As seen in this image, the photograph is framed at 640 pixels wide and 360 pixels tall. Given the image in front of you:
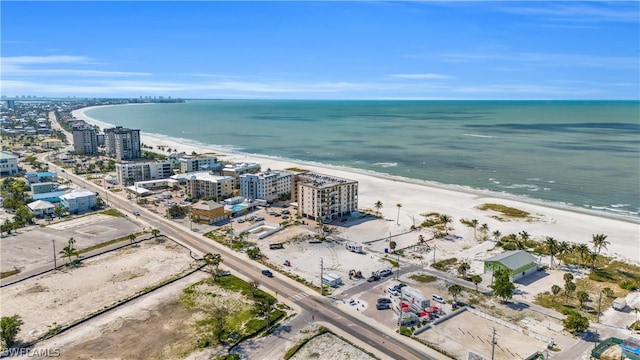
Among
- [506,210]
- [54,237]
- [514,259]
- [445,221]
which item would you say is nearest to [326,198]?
[445,221]

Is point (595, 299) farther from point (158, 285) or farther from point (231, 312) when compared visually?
point (158, 285)

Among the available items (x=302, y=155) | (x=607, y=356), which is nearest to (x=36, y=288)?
(x=607, y=356)

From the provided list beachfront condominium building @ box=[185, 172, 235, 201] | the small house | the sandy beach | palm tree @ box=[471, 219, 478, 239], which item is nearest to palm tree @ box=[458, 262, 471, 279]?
the small house

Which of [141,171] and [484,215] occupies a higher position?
[141,171]

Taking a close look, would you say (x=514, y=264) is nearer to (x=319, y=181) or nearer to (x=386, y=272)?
(x=386, y=272)

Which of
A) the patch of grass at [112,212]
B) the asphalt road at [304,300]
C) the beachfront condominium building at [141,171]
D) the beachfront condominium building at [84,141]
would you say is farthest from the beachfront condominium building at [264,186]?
the beachfront condominium building at [84,141]

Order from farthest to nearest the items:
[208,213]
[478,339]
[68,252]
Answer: [208,213]
[68,252]
[478,339]

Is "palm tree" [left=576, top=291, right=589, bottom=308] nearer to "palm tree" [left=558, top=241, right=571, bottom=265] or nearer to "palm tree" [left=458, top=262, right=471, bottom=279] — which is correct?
"palm tree" [left=458, top=262, right=471, bottom=279]
